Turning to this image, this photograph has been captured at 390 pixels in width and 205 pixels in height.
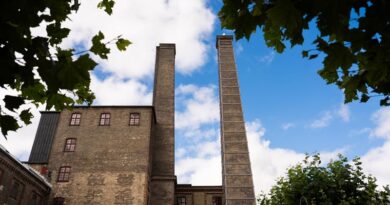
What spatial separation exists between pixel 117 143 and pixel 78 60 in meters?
25.5

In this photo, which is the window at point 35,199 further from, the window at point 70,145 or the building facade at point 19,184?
the window at point 70,145

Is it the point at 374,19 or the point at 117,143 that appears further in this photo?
the point at 117,143

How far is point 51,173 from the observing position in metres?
25.7

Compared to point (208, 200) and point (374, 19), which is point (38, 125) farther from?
point (374, 19)

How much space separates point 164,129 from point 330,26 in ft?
104

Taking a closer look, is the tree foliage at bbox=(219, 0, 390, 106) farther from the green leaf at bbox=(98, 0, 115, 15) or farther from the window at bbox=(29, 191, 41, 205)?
the window at bbox=(29, 191, 41, 205)

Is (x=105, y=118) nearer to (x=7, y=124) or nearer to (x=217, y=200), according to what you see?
(x=217, y=200)

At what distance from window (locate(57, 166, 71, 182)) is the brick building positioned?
1.5 inches

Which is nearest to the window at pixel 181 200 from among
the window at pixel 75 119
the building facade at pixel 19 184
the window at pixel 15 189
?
the window at pixel 75 119

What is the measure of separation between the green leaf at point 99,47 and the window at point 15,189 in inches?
803

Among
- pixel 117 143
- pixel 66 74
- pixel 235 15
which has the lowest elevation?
pixel 66 74

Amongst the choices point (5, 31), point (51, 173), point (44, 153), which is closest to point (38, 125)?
point (44, 153)

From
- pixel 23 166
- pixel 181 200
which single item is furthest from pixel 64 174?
pixel 181 200

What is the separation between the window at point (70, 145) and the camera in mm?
26766
